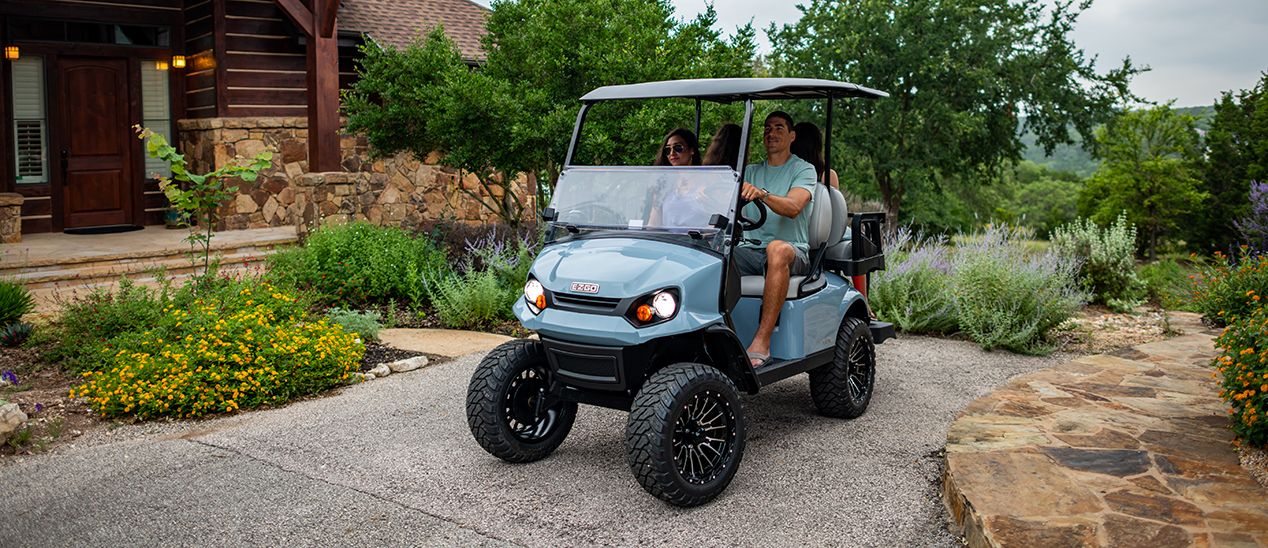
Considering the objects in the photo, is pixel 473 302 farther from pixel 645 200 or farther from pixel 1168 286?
pixel 1168 286

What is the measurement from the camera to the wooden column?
10.2 m

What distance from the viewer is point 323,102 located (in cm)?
1039

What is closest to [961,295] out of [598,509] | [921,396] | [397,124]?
[921,396]

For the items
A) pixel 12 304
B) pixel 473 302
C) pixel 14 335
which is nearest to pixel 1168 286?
pixel 473 302

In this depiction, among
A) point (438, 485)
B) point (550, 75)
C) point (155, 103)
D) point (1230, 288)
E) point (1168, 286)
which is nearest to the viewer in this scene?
point (438, 485)

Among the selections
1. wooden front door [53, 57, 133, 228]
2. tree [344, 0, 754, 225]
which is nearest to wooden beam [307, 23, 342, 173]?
tree [344, 0, 754, 225]

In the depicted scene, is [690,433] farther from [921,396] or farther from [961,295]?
[961,295]

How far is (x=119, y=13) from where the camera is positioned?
36.5ft

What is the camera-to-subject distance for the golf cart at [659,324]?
3.79m

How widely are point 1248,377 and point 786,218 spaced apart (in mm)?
2267

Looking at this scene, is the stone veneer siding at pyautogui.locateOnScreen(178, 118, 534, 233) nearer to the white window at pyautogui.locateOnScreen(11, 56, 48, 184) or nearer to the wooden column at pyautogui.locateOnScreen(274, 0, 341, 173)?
the wooden column at pyautogui.locateOnScreen(274, 0, 341, 173)

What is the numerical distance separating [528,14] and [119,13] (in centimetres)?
572

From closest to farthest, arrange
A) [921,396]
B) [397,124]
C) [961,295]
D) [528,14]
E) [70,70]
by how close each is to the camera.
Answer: [921,396] → [961,295] → [528,14] → [397,124] → [70,70]

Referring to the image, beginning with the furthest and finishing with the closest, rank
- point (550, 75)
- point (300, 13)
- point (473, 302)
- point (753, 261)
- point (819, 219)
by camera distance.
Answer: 1. point (300, 13)
2. point (550, 75)
3. point (473, 302)
4. point (819, 219)
5. point (753, 261)
